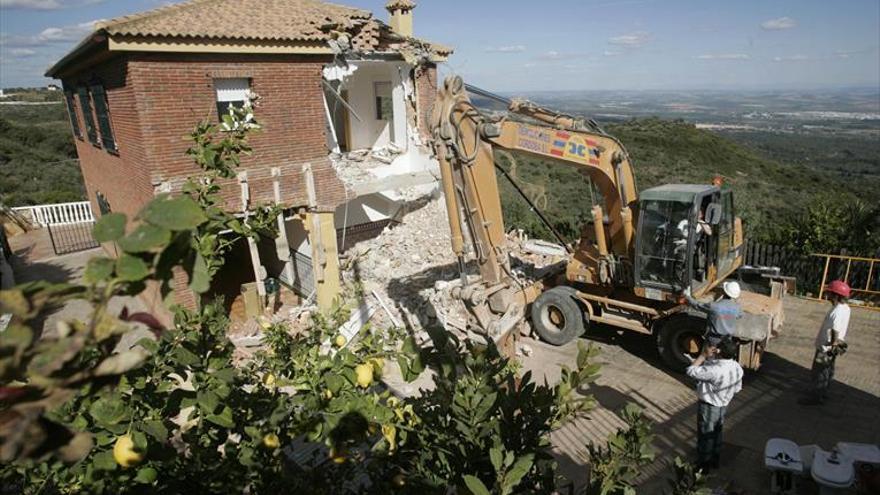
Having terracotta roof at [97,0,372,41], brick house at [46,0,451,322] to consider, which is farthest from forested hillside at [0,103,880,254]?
terracotta roof at [97,0,372,41]

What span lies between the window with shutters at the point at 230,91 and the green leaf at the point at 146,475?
10.2 metres

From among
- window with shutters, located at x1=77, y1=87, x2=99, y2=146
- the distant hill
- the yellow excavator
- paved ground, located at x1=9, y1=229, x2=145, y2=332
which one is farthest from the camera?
the distant hill

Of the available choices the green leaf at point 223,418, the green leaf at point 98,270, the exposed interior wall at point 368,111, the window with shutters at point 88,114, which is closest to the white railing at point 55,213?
the window with shutters at point 88,114

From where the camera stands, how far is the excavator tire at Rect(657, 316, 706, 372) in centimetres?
823

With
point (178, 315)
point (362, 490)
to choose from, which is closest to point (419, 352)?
point (362, 490)

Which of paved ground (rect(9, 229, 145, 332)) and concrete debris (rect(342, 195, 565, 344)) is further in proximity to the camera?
paved ground (rect(9, 229, 145, 332))

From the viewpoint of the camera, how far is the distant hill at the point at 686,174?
27828 mm

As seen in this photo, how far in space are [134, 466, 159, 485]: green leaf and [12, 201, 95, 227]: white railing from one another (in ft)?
81.1

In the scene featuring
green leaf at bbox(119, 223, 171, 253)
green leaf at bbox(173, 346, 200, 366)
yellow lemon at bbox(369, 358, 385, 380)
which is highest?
green leaf at bbox(119, 223, 171, 253)

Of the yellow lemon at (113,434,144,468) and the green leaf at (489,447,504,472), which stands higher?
the yellow lemon at (113,434,144,468)

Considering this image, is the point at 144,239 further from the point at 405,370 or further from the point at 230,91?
the point at 230,91

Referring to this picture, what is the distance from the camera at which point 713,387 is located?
18.7 feet

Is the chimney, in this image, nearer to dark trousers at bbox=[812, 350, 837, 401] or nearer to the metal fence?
the metal fence

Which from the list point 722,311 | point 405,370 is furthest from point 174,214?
point 722,311
